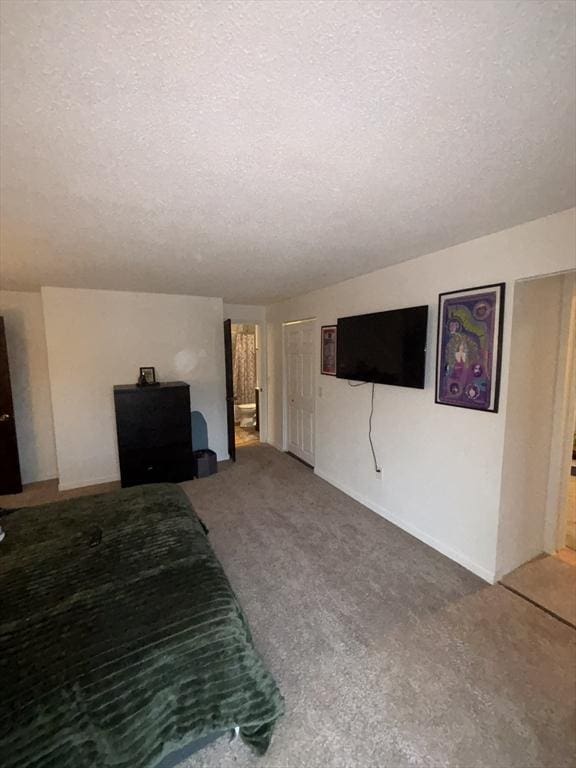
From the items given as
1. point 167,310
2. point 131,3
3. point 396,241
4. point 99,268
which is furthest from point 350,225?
point 167,310

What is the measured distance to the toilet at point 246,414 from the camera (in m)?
6.89

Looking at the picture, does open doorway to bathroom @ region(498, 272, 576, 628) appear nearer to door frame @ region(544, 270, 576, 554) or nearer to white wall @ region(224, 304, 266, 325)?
door frame @ region(544, 270, 576, 554)

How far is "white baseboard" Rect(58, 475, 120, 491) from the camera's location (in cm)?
381

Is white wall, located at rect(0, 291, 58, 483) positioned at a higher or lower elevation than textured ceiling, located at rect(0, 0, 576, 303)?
lower

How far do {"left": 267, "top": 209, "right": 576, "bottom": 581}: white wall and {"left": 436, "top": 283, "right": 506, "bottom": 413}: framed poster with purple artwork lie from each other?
0.05 metres

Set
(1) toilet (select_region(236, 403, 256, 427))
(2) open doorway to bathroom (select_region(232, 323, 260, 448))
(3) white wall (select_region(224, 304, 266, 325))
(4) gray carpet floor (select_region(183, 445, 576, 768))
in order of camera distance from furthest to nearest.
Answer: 1. (2) open doorway to bathroom (select_region(232, 323, 260, 448))
2. (1) toilet (select_region(236, 403, 256, 427))
3. (3) white wall (select_region(224, 304, 266, 325))
4. (4) gray carpet floor (select_region(183, 445, 576, 768))

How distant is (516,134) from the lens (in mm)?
1102

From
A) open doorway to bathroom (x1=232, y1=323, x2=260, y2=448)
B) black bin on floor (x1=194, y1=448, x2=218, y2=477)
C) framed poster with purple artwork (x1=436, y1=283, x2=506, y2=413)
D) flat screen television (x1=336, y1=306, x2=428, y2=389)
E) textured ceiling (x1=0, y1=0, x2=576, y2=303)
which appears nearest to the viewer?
textured ceiling (x1=0, y1=0, x2=576, y2=303)

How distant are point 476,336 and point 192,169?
202 cm

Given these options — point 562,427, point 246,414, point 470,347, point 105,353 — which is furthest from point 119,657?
point 246,414

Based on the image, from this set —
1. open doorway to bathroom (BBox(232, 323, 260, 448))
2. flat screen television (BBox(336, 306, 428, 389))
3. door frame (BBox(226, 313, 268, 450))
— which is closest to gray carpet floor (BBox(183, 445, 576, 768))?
flat screen television (BBox(336, 306, 428, 389))

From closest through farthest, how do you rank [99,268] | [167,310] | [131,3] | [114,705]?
[131,3]
[114,705]
[99,268]
[167,310]

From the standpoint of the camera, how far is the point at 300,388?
4.63 m

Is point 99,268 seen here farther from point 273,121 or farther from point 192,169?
point 273,121
